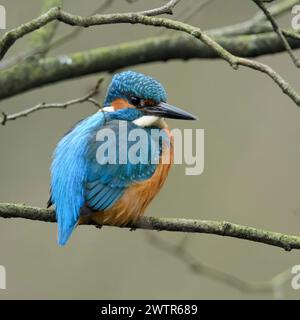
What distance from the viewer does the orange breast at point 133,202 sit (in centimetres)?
336

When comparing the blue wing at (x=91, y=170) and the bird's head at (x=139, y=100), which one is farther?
the bird's head at (x=139, y=100)

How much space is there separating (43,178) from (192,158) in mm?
1672

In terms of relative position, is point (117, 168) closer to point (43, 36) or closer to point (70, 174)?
point (70, 174)

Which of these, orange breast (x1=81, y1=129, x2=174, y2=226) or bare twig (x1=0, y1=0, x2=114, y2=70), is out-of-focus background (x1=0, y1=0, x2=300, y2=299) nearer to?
bare twig (x1=0, y1=0, x2=114, y2=70)

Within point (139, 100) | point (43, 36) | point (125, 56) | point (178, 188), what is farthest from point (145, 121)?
point (178, 188)

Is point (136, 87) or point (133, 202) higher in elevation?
point (136, 87)

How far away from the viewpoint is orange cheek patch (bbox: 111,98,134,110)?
3.59 meters

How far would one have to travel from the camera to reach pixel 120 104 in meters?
3.61

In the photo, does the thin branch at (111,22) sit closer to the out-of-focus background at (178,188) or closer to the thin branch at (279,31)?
the thin branch at (279,31)

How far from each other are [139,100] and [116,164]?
0.32 m

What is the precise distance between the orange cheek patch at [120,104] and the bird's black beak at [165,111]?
9cm

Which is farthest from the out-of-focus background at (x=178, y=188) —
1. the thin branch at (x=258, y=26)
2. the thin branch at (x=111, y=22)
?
the thin branch at (x=111, y=22)

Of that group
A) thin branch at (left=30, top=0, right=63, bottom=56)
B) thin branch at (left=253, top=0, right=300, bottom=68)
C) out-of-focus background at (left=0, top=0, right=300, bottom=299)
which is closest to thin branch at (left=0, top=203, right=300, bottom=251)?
thin branch at (left=253, top=0, right=300, bottom=68)

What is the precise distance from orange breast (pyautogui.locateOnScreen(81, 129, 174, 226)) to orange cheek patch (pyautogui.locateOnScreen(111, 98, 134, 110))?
9.8 inches
